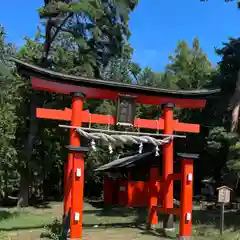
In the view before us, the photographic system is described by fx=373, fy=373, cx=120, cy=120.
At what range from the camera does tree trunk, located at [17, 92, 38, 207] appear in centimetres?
2042

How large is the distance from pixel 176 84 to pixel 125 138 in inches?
775

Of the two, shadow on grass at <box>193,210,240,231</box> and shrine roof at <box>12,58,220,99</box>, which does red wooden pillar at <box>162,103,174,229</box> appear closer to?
shrine roof at <box>12,58,220,99</box>

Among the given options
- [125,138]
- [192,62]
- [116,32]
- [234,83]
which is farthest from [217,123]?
[192,62]

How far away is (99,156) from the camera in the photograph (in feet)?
87.4

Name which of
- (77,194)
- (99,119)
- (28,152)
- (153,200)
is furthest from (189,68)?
(77,194)

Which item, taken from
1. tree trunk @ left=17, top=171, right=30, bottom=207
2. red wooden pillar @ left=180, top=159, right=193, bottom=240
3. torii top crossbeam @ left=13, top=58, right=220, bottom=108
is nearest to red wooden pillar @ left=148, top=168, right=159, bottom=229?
red wooden pillar @ left=180, top=159, right=193, bottom=240

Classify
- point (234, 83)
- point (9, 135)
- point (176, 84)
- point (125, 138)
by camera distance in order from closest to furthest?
1. point (125, 138)
2. point (9, 135)
3. point (234, 83)
4. point (176, 84)

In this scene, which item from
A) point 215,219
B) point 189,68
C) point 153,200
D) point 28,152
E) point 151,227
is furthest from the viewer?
point 189,68

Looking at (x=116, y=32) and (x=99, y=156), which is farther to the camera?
(x=99, y=156)

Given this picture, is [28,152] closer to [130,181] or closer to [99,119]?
[130,181]

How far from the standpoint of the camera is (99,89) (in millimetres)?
12492

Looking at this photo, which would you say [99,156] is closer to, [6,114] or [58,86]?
[6,114]

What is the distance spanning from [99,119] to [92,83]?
3.98ft

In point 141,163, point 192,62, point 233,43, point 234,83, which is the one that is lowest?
point 141,163
